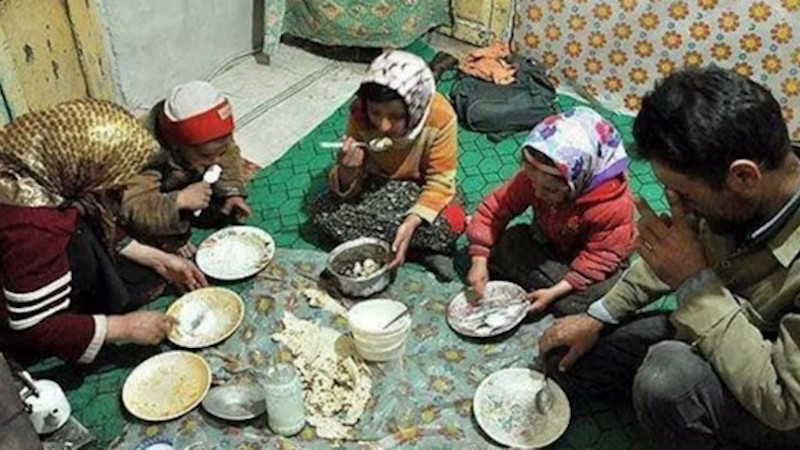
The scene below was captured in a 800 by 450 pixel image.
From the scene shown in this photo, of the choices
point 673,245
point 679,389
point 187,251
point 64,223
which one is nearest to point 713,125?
point 673,245

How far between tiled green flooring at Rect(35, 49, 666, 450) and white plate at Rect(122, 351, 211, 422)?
70 millimetres

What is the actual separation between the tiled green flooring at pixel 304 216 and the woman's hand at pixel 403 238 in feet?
1.25

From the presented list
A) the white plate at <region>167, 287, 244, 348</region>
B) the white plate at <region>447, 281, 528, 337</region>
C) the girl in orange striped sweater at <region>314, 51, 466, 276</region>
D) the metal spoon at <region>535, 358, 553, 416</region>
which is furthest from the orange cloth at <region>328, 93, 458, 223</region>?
the metal spoon at <region>535, 358, 553, 416</region>

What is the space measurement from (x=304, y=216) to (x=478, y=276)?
0.75 meters

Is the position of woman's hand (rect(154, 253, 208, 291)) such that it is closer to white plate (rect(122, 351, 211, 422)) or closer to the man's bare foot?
the man's bare foot

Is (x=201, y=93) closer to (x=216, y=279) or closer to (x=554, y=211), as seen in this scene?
(x=216, y=279)

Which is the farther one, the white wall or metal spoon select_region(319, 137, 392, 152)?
the white wall

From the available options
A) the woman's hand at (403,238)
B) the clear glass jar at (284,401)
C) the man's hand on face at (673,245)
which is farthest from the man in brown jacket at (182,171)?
the man's hand on face at (673,245)

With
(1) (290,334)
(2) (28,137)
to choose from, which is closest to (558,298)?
(1) (290,334)

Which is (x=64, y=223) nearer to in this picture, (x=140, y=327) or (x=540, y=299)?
(x=140, y=327)

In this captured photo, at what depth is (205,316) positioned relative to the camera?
2414 mm

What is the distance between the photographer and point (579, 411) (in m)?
2.17

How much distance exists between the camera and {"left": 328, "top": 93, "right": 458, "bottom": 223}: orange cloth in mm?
2535

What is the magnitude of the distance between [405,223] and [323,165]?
0.70 metres
